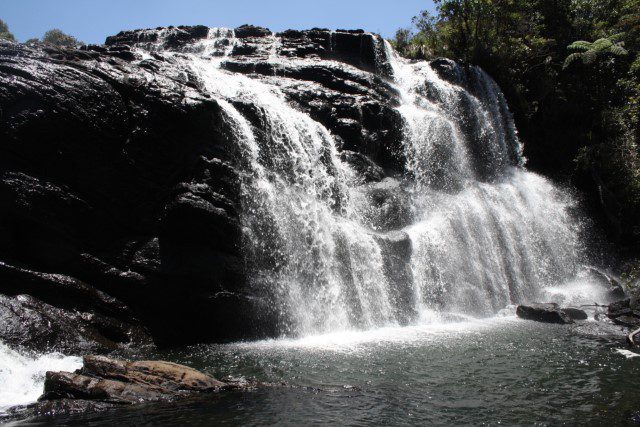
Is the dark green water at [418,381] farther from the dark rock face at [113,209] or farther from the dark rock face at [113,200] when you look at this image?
the dark rock face at [113,200]

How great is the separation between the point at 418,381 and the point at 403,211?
11.3 meters

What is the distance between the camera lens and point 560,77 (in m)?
30.6

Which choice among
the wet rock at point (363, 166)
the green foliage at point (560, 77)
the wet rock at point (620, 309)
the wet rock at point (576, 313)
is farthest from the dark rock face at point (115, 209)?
the green foliage at point (560, 77)

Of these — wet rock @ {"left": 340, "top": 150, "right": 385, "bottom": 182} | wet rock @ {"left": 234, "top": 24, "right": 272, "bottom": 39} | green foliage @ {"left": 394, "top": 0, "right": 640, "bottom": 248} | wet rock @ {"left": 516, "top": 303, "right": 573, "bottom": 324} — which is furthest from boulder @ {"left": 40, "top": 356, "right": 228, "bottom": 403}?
green foliage @ {"left": 394, "top": 0, "right": 640, "bottom": 248}

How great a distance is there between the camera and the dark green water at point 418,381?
23.4ft

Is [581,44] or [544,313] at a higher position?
[581,44]

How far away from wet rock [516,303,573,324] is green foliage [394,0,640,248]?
1178 cm

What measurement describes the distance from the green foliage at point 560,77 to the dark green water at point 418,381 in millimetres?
15965

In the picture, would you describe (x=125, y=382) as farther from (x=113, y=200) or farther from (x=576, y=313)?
(x=576, y=313)

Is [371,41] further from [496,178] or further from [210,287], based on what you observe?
[210,287]

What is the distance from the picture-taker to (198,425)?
21.8ft

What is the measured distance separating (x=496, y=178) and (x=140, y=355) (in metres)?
20.4

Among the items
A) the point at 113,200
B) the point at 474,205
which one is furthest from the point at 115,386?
the point at 474,205

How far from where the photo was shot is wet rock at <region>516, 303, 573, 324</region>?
51.8 ft
